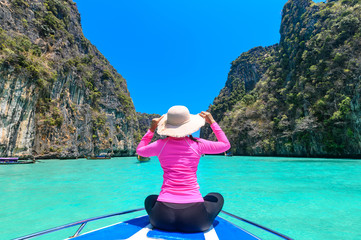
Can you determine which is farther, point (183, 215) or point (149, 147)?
point (149, 147)

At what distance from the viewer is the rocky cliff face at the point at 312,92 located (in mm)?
23422

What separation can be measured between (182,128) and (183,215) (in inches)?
29.2

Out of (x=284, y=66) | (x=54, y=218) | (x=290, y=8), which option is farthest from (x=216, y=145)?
(x=290, y=8)

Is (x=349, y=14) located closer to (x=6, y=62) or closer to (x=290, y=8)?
(x=290, y=8)

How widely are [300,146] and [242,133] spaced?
54.9ft

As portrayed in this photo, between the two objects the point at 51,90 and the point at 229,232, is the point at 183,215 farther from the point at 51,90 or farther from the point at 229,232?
the point at 51,90

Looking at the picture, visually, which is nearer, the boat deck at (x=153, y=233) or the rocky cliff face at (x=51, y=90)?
the boat deck at (x=153, y=233)

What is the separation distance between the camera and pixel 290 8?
45.8 m

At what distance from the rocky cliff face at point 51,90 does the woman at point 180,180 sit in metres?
27.0

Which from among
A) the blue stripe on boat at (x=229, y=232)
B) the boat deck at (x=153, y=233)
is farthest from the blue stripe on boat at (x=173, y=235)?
the blue stripe on boat at (x=229, y=232)

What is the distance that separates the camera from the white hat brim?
1762mm

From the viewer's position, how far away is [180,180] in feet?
5.93

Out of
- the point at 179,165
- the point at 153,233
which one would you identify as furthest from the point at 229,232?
the point at 179,165

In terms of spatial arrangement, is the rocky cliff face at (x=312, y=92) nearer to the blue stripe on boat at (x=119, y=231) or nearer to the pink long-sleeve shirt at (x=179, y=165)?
the pink long-sleeve shirt at (x=179, y=165)
